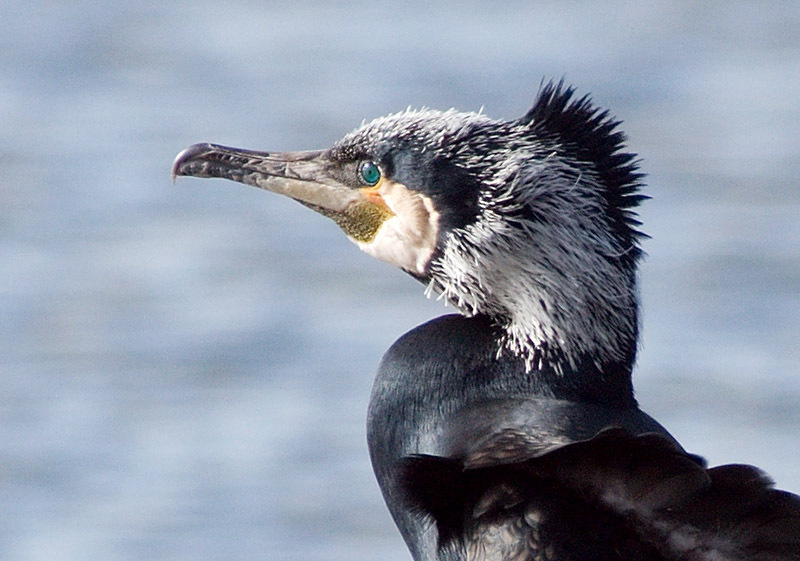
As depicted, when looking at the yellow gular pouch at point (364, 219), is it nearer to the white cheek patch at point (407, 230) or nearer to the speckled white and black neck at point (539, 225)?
the white cheek patch at point (407, 230)

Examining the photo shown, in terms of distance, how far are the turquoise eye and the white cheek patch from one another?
4 cm

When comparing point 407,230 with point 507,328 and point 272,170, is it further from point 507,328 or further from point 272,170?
point 272,170

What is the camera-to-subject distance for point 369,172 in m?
5.76

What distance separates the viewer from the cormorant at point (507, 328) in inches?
191

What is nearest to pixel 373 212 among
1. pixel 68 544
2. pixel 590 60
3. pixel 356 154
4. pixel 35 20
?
pixel 356 154

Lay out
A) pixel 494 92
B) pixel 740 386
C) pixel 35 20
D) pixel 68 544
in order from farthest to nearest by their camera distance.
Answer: pixel 35 20 → pixel 494 92 → pixel 740 386 → pixel 68 544

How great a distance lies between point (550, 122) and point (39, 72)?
11102 millimetres

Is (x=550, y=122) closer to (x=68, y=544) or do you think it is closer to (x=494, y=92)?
(x=68, y=544)

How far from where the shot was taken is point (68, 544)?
421 inches

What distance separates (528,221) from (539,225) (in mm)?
35

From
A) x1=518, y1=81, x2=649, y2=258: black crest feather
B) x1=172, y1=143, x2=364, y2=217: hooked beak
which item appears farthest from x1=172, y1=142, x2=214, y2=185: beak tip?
x1=518, y1=81, x2=649, y2=258: black crest feather

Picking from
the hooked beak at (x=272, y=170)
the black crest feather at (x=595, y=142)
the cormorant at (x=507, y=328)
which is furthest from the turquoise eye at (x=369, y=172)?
the black crest feather at (x=595, y=142)

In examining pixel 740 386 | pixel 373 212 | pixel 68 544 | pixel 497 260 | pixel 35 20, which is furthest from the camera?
pixel 35 20

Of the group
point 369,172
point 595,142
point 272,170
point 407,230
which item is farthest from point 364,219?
point 595,142
